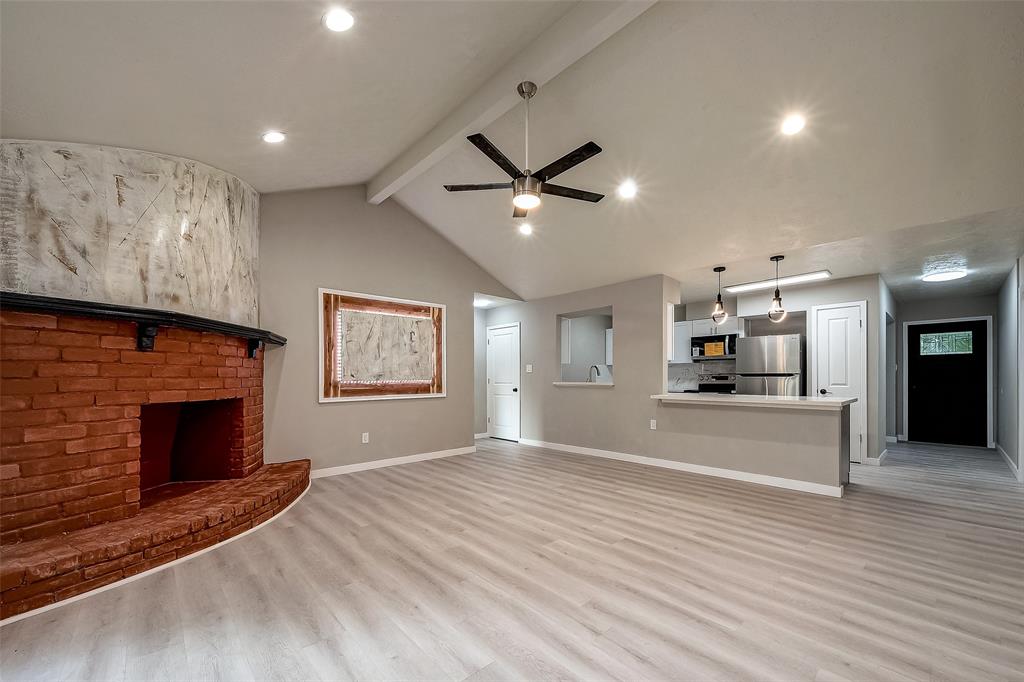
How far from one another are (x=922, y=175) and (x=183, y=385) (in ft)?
18.7

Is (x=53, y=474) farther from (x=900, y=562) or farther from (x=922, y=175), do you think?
(x=922, y=175)

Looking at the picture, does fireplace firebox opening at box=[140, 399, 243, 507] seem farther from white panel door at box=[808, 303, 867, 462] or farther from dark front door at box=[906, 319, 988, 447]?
dark front door at box=[906, 319, 988, 447]

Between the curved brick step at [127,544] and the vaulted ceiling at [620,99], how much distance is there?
8.06ft

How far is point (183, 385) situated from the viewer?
127 inches

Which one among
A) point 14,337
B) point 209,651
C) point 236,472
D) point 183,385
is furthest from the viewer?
point 236,472

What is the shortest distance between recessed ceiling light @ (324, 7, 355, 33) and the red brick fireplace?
2.10 metres

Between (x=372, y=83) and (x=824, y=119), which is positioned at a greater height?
(x=372, y=83)

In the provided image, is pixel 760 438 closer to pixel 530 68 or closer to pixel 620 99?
pixel 620 99

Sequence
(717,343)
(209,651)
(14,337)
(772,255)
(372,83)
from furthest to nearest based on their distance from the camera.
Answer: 1. (717,343)
2. (772,255)
3. (372,83)
4. (14,337)
5. (209,651)

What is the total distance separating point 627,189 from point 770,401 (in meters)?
2.69

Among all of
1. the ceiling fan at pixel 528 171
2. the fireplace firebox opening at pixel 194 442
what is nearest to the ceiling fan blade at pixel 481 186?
the ceiling fan at pixel 528 171

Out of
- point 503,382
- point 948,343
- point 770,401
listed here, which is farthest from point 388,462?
point 948,343

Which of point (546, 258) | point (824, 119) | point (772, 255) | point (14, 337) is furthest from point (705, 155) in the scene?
point (14, 337)

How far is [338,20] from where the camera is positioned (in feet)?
7.55
